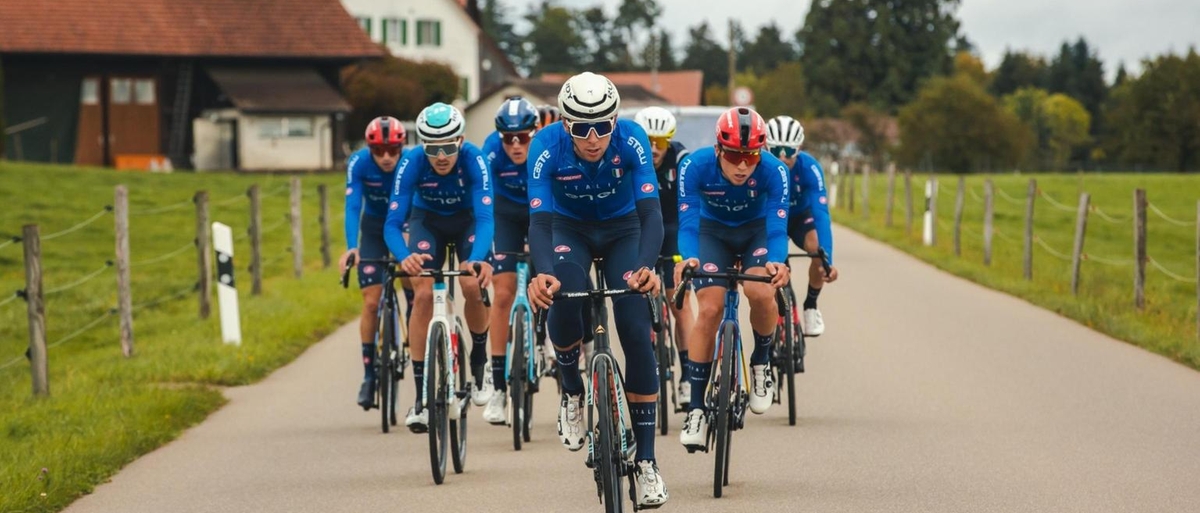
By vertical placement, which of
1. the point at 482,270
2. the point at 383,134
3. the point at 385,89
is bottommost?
the point at 482,270

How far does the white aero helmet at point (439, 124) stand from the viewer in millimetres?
9023

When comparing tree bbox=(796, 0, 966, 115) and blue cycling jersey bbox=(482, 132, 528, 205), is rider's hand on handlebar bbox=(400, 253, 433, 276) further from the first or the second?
tree bbox=(796, 0, 966, 115)

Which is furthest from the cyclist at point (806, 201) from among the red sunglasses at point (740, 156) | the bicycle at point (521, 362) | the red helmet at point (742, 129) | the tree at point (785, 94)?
the tree at point (785, 94)

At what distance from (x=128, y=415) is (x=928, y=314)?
8830 millimetres

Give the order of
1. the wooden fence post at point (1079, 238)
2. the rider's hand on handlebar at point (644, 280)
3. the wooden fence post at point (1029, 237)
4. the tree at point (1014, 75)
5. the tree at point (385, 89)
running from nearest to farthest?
the rider's hand on handlebar at point (644, 280) < the wooden fence post at point (1079, 238) < the wooden fence post at point (1029, 237) < the tree at point (385, 89) < the tree at point (1014, 75)

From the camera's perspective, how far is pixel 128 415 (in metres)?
10.3

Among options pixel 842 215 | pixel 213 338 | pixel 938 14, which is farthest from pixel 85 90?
pixel 938 14

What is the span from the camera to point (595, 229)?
736cm

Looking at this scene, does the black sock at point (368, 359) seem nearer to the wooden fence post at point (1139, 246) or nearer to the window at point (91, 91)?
the wooden fence post at point (1139, 246)

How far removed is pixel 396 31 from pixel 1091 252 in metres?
55.0

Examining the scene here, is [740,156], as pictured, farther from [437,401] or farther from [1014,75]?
[1014,75]

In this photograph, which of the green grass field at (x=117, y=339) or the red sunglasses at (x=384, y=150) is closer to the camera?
the green grass field at (x=117, y=339)

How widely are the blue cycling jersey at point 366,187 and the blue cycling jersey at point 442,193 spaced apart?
62cm

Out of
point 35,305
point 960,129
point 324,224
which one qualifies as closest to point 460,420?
point 35,305
